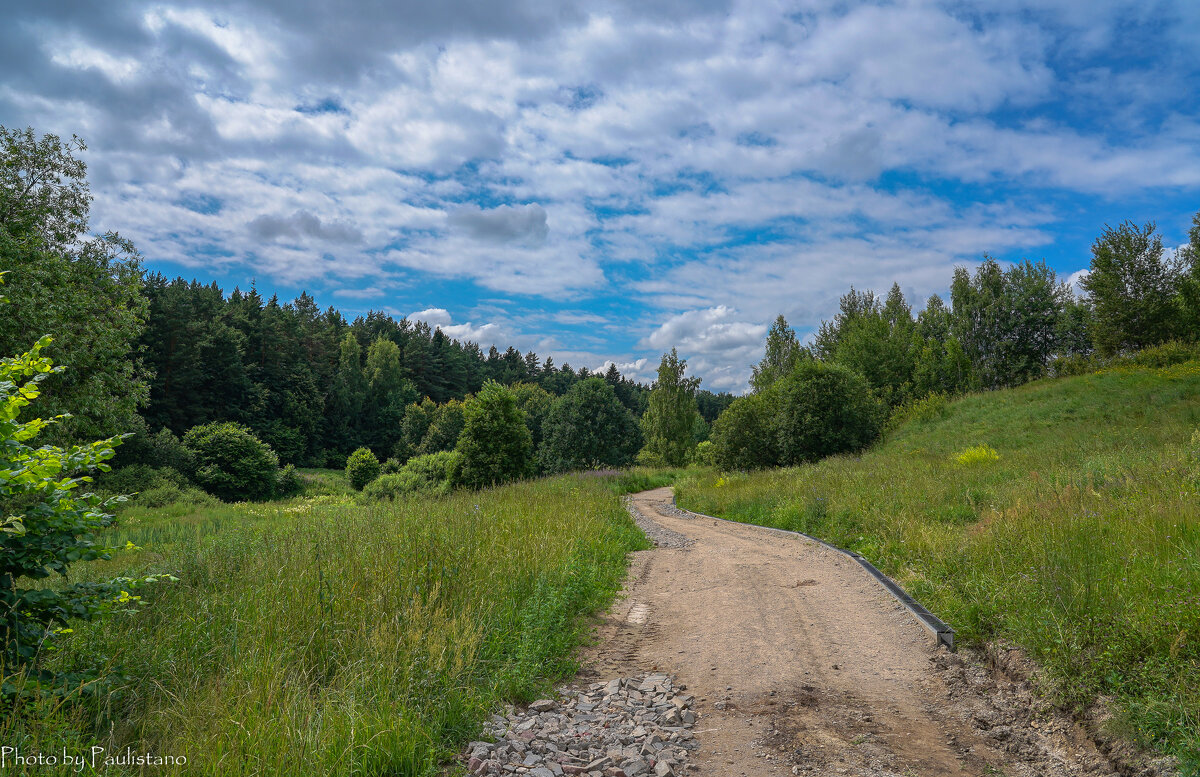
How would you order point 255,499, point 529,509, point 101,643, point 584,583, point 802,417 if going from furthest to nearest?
point 255,499
point 802,417
point 529,509
point 584,583
point 101,643

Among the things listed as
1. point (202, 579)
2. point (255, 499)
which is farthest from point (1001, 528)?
Result: point (255, 499)

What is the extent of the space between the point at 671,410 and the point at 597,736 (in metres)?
51.8

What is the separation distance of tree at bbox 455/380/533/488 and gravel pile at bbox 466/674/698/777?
27296mm

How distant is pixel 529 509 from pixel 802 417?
23657 millimetres

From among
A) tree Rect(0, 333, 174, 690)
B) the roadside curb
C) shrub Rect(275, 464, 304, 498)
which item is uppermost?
tree Rect(0, 333, 174, 690)

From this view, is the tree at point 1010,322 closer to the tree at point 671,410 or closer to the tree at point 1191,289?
the tree at point 1191,289

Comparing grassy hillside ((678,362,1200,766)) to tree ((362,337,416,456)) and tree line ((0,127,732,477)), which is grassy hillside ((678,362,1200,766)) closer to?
tree line ((0,127,732,477))

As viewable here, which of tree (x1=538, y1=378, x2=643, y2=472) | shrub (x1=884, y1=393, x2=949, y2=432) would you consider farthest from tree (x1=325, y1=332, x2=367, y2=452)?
shrub (x1=884, y1=393, x2=949, y2=432)

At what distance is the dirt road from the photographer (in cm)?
383

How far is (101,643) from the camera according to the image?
4098mm

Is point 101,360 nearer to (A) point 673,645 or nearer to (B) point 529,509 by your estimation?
(B) point 529,509

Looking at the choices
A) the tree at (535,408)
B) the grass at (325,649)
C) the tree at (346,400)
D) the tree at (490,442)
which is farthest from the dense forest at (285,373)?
the grass at (325,649)

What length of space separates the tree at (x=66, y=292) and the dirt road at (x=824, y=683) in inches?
704

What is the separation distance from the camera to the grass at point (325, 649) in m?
3.24
